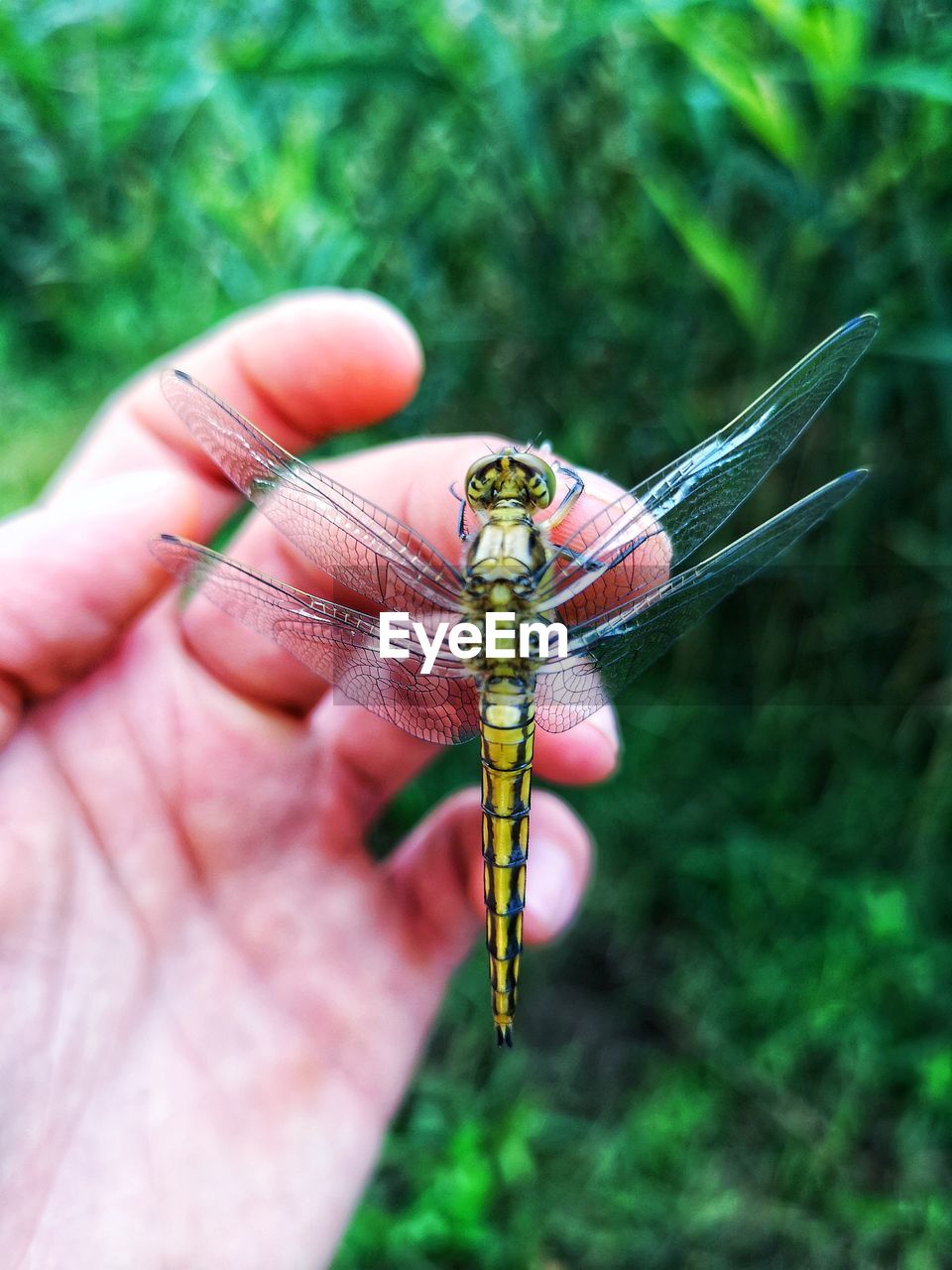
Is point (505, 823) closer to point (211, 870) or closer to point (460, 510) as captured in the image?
point (460, 510)

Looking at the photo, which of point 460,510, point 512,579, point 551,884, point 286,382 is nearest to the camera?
point 512,579

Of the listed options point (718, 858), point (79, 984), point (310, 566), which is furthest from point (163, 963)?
point (718, 858)

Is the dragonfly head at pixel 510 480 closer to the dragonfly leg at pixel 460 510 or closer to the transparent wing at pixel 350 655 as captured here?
the dragonfly leg at pixel 460 510

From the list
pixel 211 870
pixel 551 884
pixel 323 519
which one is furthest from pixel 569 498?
pixel 211 870

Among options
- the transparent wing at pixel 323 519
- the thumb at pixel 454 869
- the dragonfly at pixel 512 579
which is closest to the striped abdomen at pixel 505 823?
the dragonfly at pixel 512 579

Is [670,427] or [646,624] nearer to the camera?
[646,624]

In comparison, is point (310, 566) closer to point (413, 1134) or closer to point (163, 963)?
point (163, 963)

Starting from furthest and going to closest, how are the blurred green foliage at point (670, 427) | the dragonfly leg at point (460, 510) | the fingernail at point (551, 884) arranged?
1. the blurred green foliage at point (670, 427)
2. the fingernail at point (551, 884)
3. the dragonfly leg at point (460, 510)
